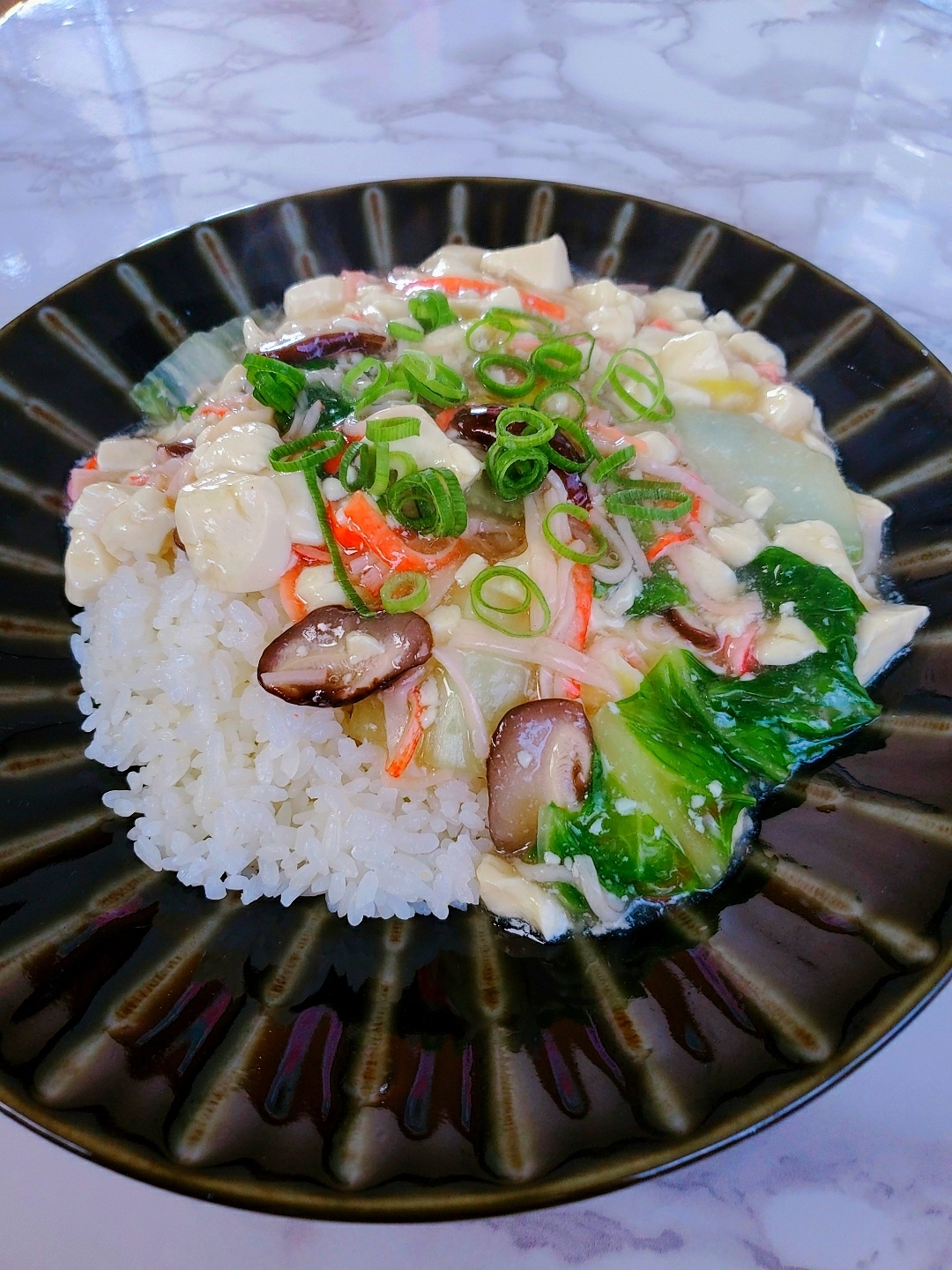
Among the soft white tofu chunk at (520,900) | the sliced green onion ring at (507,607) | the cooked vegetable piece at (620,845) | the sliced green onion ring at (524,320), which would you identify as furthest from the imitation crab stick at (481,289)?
the soft white tofu chunk at (520,900)

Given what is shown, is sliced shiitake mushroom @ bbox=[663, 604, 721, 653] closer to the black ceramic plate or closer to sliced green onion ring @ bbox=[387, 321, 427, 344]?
the black ceramic plate

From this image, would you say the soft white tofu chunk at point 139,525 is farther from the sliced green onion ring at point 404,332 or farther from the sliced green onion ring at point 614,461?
the sliced green onion ring at point 614,461

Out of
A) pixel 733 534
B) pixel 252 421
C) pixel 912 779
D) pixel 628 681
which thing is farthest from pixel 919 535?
pixel 252 421

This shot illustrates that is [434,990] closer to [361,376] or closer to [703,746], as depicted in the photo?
[703,746]

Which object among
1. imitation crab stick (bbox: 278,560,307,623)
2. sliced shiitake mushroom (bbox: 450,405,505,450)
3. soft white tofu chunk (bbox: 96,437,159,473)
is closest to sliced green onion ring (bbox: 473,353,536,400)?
sliced shiitake mushroom (bbox: 450,405,505,450)

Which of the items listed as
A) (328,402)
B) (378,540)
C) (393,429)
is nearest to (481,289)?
(328,402)
